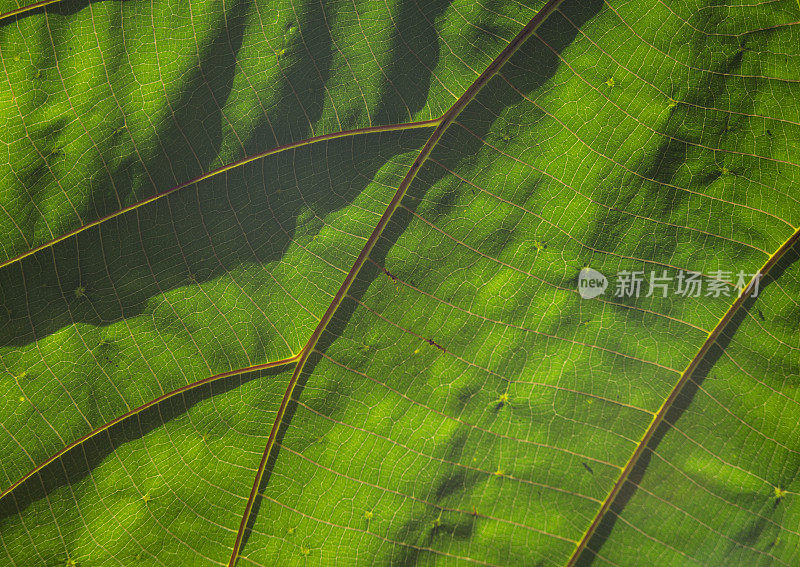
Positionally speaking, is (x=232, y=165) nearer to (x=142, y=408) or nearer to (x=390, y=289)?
(x=390, y=289)

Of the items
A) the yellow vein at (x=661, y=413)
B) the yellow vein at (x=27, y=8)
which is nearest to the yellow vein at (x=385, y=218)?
the yellow vein at (x=661, y=413)

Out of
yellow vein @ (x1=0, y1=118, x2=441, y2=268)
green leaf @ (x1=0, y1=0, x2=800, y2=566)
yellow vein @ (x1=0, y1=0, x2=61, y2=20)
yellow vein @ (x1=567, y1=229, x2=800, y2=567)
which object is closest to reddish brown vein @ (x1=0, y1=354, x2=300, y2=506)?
green leaf @ (x1=0, y1=0, x2=800, y2=566)

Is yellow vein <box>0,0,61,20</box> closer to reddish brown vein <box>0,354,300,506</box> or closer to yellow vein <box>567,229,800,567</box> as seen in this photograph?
reddish brown vein <box>0,354,300,506</box>

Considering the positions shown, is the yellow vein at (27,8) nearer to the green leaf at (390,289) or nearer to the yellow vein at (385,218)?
the green leaf at (390,289)

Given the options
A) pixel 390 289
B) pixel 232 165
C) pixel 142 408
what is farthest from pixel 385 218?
pixel 142 408

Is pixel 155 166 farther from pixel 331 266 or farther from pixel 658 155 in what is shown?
pixel 658 155

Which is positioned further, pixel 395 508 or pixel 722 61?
pixel 395 508

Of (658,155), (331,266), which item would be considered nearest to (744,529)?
(658,155)
